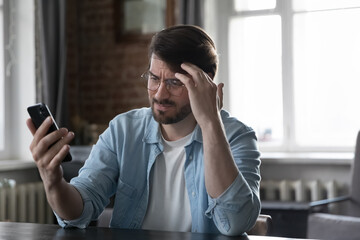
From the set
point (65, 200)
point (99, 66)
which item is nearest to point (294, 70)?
point (99, 66)

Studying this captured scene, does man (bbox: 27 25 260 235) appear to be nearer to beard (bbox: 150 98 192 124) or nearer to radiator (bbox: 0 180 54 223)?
beard (bbox: 150 98 192 124)

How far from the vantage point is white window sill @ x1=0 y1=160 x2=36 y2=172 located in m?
3.86

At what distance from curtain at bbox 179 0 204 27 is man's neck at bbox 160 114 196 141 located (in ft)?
7.40

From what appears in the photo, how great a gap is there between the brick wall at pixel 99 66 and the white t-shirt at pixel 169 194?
2.71 metres

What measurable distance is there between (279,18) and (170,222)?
272 centimetres

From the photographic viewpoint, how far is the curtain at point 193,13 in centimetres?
397

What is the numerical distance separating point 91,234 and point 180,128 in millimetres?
497

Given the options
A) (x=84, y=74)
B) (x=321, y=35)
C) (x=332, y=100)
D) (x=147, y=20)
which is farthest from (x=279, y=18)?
(x=84, y=74)

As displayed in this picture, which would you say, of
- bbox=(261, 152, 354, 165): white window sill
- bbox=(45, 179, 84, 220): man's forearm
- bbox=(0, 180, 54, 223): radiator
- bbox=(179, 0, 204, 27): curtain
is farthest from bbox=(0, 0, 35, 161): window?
bbox=(45, 179, 84, 220): man's forearm

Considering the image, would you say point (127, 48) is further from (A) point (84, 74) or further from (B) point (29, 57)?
(B) point (29, 57)

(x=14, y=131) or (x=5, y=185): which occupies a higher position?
(x=14, y=131)

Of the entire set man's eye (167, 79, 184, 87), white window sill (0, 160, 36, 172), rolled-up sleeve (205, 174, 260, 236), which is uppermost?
man's eye (167, 79, 184, 87)

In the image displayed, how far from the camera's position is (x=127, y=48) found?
14.9 ft

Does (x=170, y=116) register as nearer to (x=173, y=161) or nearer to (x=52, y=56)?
(x=173, y=161)
